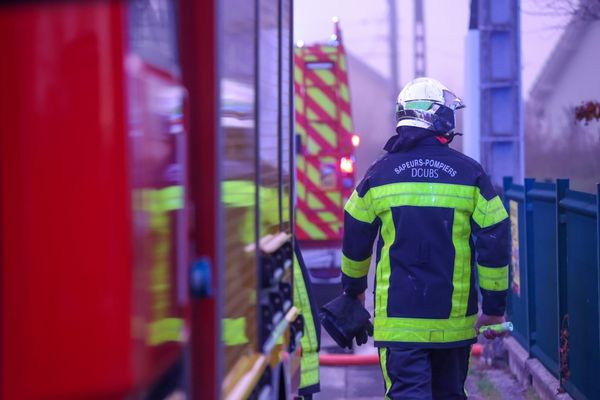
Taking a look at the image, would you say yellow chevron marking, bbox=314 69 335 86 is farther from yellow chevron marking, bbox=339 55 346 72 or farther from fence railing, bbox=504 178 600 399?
fence railing, bbox=504 178 600 399

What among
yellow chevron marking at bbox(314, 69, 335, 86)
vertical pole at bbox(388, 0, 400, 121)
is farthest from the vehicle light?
vertical pole at bbox(388, 0, 400, 121)

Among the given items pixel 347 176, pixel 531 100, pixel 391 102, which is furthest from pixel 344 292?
pixel 391 102

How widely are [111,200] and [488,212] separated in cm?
330

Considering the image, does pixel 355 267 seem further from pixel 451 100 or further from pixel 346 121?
pixel 346 121

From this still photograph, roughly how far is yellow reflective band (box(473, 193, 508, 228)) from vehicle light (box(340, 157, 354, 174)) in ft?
22.3

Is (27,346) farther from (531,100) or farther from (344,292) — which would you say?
(531,100)

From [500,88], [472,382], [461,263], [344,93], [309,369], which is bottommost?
[472,382]

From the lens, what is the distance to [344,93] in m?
11.3

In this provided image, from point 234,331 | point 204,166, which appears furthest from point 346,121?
point 204,166

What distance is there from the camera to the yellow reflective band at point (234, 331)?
2504mm

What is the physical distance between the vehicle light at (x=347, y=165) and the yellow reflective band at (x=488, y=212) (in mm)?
6805

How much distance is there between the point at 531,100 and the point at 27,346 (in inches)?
699

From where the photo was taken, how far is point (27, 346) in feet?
5.01

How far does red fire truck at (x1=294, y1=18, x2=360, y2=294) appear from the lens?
11.3 meters
